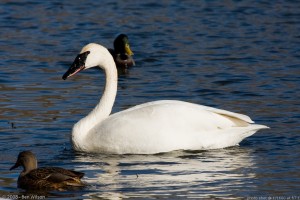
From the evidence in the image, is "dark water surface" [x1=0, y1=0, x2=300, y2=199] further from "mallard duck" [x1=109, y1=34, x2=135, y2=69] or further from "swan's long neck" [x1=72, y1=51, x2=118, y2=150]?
"mallard duck" [x1=109, y1=34, x2=135, y2=69]

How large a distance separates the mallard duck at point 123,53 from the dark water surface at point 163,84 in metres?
A: 0.35

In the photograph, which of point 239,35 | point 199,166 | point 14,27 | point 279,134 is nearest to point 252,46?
point 239,35

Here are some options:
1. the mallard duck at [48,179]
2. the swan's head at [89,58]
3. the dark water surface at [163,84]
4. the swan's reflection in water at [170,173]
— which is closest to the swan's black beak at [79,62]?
the swan's head at [89,58]

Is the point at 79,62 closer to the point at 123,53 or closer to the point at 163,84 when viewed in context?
the point at 163,84

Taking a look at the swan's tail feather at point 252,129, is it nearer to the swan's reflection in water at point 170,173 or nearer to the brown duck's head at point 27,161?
the swan's reflection in water at point 170,173

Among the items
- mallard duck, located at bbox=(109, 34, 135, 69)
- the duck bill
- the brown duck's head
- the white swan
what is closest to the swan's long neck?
the white swan

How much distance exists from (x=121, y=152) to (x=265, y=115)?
A: 268cm

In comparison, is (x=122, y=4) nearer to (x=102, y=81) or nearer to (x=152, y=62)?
(x=152, y=62)

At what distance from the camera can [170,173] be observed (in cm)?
1053

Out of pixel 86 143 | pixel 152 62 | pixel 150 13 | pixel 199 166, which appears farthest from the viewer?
pixel 150 13

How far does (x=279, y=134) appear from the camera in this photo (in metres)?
12.3

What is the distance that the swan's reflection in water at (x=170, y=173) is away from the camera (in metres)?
9.73

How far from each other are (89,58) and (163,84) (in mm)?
3704

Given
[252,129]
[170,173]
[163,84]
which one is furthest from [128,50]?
[170,173]
